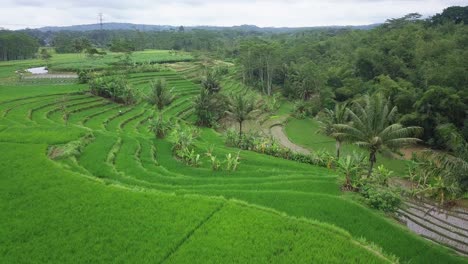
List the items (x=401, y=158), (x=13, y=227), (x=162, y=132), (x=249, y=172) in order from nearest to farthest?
1. (x=13, y=227)
2. (x=249, y=172)
3. (x=162, y=132)
4. (x=401, y=158)

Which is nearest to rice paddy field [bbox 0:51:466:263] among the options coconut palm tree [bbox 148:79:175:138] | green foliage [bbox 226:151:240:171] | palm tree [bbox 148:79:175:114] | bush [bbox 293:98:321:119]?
green foliage [bbox 226:151:240:171]

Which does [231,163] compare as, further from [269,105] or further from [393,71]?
[393,71]

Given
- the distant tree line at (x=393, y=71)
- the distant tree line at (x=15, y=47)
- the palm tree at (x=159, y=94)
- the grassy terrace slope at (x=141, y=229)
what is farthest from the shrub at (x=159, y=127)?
the distant tree line at (x=15, y=47)

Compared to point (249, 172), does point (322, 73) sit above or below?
above

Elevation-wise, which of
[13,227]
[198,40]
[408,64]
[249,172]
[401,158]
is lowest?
[401,158]

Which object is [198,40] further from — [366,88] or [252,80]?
[366,88]

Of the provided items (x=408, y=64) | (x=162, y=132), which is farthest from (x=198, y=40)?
(x=162, y=132)

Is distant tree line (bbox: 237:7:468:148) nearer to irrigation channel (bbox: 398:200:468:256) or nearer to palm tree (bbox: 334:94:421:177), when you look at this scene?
irrigation channel (bbox: 398:200:468:256)
